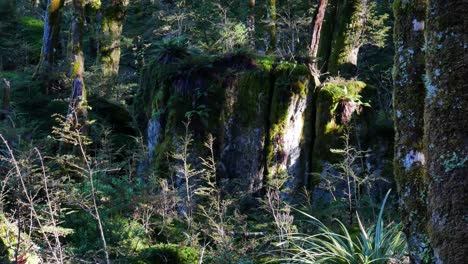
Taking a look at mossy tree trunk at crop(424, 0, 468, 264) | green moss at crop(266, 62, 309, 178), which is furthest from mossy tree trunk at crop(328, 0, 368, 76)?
mossy tree trunk at crop(424, 0, 468, 264)

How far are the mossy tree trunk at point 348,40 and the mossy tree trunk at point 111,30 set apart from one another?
22.4 ft

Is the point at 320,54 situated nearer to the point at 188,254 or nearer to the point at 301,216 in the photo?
the point at 301,216

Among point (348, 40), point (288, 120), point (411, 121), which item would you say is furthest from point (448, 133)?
point (348, 40)

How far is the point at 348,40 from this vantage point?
12.1 meters

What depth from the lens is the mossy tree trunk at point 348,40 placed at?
1195 cm

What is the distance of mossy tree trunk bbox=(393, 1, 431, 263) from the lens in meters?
3.11

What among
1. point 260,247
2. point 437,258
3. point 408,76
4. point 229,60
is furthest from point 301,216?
point 437,258

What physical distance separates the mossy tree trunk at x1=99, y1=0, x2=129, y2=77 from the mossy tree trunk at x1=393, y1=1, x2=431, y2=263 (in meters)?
12.0

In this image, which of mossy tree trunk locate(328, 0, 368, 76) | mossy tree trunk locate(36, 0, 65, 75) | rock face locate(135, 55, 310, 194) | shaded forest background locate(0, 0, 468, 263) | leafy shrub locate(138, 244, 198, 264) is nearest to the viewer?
shaded forest background locate(0, 0, 468, 263)

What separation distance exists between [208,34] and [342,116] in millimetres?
8619

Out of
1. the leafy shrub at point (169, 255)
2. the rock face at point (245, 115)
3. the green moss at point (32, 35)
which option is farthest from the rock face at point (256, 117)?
the green moss at point (32, 35)

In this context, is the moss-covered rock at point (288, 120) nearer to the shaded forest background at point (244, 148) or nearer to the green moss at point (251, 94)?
the shaded forest background at point (244, 148)

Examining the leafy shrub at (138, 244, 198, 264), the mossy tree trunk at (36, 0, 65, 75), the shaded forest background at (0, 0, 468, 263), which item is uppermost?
the mossy tree trunk at (36, 0, 65, 75)

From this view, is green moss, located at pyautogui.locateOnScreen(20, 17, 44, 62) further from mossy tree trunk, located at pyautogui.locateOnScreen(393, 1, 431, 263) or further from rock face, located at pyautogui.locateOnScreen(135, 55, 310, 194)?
mossy tree trunk, located at pyautogui.locateOnScreen(393, 1, 431, 263)
